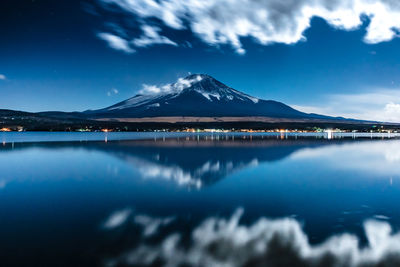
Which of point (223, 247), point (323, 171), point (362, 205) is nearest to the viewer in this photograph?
point (223, 247)

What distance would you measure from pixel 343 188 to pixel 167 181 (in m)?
7.33

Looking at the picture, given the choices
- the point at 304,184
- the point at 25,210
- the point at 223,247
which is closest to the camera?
the point at 223,247

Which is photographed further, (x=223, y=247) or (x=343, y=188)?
(x=343, y=188)

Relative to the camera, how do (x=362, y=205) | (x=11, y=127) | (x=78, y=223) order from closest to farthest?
1. (x=78, y=223)
2. (x=362, y=205)
3. (x=11, y=127)

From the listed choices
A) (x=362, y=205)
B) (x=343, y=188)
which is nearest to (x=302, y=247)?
(x=362, y=205)

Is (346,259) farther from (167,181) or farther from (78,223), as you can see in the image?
(167,181)

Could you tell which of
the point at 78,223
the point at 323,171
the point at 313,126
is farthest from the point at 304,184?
the point at 313,126

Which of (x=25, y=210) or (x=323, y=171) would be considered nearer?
(x=25, y=210)

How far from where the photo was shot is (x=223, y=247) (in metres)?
5.19

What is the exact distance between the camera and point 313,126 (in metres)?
195

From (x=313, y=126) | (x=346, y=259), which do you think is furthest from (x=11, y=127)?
(x=346, y=259)

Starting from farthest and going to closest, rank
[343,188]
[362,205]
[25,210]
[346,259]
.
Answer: [343,188]
[362,205]
[25,210]
[346,259]

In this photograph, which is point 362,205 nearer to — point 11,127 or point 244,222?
point 244,222

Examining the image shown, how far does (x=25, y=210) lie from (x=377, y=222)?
9.34 meters
